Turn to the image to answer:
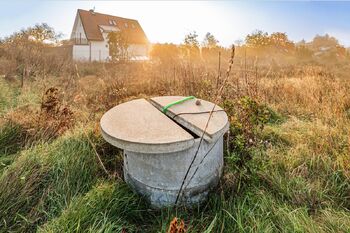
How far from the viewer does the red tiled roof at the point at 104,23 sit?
93.6 feet

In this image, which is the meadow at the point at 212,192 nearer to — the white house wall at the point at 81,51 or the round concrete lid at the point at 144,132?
the round concrete lid at the point at 144,132

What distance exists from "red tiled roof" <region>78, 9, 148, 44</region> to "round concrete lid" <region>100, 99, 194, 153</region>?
77.6 ft

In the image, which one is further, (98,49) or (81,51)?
(98,49)

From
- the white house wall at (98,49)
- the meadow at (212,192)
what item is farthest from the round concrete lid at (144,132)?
the white house wall at (98,49)

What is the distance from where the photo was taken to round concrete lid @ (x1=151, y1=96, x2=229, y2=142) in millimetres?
2328

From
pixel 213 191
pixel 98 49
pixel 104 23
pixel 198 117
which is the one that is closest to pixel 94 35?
pixel 98 49

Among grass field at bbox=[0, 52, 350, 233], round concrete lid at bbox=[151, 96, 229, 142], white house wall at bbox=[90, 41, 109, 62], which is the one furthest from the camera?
white house wall at bbox=[90, 41, 109, 62]

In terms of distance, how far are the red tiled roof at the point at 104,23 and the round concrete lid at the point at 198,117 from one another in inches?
925

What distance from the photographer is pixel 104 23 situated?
101 ft

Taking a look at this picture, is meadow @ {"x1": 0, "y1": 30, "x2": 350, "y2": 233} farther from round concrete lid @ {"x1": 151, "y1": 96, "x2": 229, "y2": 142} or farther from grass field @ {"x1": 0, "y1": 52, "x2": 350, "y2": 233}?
round concrete lid @ {"x1": 151, "y1": 96, "x2": 229, "y2": 142}

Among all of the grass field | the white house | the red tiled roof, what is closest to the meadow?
the grass field

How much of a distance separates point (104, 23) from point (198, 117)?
103 ft

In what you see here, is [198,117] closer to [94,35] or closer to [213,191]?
[213,191]

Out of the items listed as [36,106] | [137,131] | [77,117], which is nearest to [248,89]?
[137,131]
